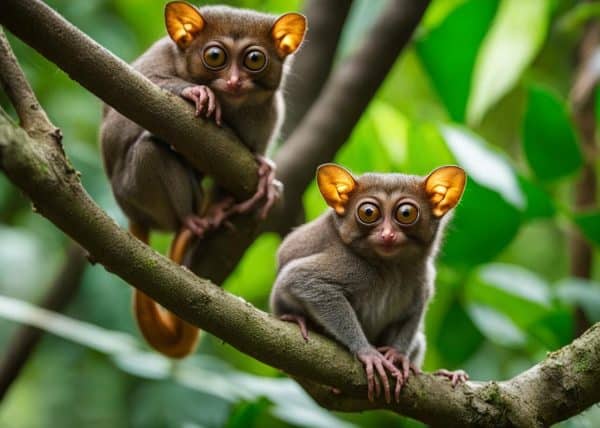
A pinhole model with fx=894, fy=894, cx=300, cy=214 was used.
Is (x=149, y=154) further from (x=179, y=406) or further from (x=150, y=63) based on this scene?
(x=179, y=406)

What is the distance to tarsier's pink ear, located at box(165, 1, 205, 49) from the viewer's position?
3.34m

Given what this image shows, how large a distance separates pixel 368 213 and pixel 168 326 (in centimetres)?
109

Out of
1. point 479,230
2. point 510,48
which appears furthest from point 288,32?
point 510,48

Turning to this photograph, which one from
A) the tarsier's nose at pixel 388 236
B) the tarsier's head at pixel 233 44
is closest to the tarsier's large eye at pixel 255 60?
the tarsier's head at pixel 233 44

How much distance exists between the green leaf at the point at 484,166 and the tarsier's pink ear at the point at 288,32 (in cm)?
A: 142

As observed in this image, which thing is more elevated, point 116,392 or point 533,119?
point 533,119

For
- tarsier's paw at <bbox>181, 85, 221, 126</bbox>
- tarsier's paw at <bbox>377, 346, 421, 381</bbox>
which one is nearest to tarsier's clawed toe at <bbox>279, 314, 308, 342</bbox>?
tarsier's paw at <bbox>377, 346, 421, 381</bbox>

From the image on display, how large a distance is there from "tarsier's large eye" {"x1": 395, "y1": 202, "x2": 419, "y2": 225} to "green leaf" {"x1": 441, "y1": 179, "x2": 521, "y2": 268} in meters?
1.67

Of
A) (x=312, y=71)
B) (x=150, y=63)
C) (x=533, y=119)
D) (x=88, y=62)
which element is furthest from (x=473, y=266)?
(x=88, y=62)

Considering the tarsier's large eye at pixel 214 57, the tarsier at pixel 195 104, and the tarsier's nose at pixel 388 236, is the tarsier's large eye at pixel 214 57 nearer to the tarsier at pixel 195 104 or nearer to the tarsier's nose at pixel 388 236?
the tarsier at pixel 195 104

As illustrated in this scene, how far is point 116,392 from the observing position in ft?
21.8

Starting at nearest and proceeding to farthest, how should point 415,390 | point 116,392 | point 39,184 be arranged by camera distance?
point 39,184
point 415,390
point 116,392

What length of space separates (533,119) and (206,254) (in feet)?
7.01

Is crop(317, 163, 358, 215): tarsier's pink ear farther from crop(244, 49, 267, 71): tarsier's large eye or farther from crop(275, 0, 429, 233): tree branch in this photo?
crop(275, 0, 429, 233): tree branch
